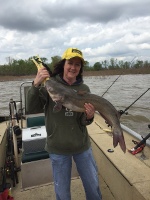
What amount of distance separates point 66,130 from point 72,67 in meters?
0.70

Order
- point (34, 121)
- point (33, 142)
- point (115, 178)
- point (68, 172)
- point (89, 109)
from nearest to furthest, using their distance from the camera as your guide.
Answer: point (89, 109), point (68, 172), point (115, 178), point (33, 142), point (34, 121)

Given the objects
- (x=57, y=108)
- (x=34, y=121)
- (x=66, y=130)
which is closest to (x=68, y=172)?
(x=66, y=130)

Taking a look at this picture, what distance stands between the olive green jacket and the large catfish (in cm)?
11

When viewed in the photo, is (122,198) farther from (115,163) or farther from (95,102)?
(95,102)

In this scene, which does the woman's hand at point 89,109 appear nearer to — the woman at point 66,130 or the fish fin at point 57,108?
the woman at point 66,130

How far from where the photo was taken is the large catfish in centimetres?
252

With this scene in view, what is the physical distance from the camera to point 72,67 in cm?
261

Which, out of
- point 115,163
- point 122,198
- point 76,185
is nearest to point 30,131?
point 76,185

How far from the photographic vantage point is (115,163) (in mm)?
3725

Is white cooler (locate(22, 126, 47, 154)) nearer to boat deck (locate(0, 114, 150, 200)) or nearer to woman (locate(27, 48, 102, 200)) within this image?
boat deck (locate(0, 114, 150, 200))

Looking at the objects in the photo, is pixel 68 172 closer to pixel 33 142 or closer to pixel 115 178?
pixel 115 178

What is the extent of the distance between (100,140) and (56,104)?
2.60 meters

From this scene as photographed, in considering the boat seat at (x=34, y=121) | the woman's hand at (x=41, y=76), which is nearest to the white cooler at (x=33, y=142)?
the boat seat at (x=34, y=121)

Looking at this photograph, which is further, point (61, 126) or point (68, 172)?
point (68, 172)
